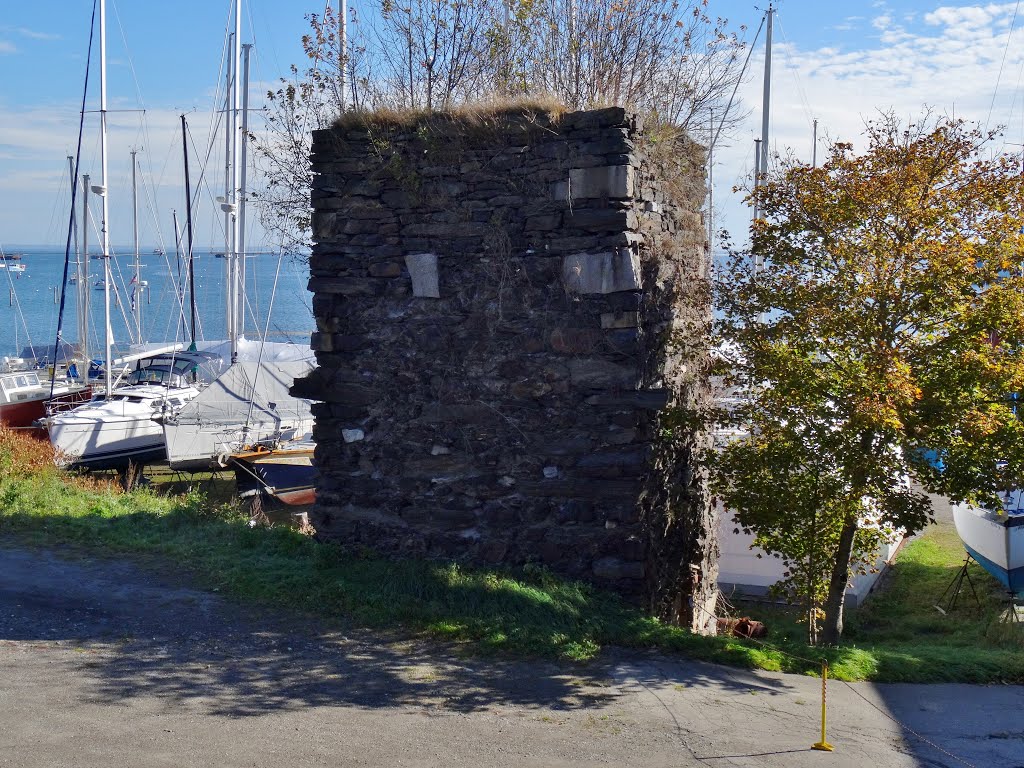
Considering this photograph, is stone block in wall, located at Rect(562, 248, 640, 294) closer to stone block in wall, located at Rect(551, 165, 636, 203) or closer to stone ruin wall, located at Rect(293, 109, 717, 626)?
stone ruin wall, located at Rect(293, 109, 717, 626)

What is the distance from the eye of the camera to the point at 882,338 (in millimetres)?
7418

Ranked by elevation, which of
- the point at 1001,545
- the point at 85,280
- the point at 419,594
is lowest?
the point at 1001,545

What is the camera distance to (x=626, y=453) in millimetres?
7621

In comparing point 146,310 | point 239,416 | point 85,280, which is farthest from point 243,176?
point 146,310

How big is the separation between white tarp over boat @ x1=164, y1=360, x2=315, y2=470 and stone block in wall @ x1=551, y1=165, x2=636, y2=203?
41.0 ft

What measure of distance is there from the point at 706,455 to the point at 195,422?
44.5ft

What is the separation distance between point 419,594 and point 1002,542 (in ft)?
27.1

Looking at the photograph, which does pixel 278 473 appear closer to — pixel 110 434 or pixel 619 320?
pixel 110 434

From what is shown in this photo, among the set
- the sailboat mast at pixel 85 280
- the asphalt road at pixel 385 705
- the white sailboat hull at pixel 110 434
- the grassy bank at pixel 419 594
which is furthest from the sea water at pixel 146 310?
the asphalt road at pixel 385 705

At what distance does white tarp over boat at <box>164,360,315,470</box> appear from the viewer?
1919cm

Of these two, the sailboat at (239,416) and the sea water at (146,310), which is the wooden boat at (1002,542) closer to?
the sailboat at (239,416)

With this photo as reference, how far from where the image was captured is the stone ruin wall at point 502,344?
755 centimetres

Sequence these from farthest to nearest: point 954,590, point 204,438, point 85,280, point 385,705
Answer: point 85,280
point 204,438
point 954,590
point 385,705

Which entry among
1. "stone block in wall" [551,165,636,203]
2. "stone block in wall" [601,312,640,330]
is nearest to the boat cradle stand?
"stone block in wall" [601,312,640,330]
